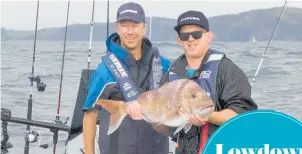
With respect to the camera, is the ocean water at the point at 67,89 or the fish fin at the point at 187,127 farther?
the ocean water at the point at 67,89

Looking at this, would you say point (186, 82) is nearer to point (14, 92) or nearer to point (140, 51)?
point (140, 51)

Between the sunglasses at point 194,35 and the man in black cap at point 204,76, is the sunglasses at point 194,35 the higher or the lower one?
the higher one

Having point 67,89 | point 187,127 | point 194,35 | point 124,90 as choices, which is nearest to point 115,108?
point 124,90

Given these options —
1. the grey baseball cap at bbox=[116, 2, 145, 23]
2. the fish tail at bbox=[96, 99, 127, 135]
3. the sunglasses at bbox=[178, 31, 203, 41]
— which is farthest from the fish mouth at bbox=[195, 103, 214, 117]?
the grey baseball cap at bbox=[116, 2, 145, 23]

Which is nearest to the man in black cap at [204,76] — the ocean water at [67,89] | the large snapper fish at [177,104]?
the large snapper fish at [177,104]

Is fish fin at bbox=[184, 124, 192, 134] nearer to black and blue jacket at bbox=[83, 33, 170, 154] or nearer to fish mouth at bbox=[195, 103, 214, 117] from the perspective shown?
fish mouth at bbox=[195, 103, 214, 117]

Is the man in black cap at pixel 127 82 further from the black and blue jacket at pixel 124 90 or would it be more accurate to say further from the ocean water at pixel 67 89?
the ocean water at pixel 67 89

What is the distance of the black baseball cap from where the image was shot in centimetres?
365

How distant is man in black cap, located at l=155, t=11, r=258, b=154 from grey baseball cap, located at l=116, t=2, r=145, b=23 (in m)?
0.59

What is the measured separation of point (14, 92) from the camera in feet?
57.4

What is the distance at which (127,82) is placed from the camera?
13.9 feet

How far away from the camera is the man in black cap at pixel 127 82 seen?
4.25m

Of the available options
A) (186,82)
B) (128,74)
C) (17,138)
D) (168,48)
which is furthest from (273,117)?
(168,48)

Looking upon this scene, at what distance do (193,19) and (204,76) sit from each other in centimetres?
38
